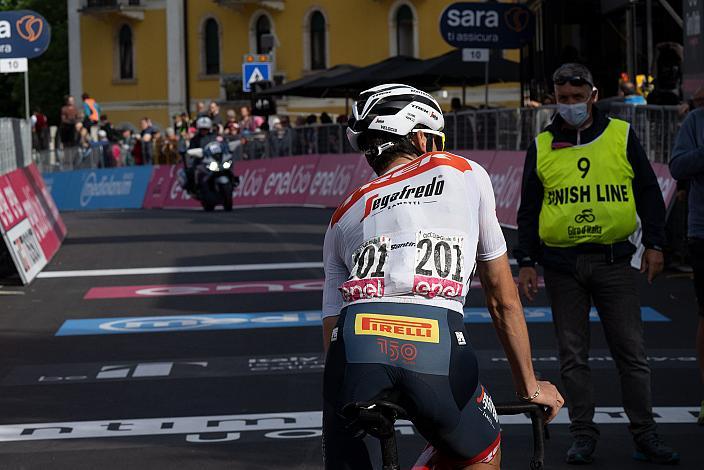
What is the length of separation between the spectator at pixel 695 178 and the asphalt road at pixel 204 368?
0.71 m

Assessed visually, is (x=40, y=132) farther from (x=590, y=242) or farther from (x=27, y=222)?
(x=590, y=242)

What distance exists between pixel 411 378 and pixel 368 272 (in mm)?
379

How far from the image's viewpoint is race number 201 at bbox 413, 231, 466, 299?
14.4 feet

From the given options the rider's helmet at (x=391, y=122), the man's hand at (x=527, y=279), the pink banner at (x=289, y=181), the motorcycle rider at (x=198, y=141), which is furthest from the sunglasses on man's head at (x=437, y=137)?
the motorcycle rider at (x=198, y=141)

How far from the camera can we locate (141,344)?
1224 centimetres

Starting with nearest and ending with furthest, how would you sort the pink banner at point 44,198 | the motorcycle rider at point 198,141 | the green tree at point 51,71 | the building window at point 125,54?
the pink banner at point 44,198 < the motorcycle rider at point 198,141 < the building window at point 125,54 < the green tree at point 51,71

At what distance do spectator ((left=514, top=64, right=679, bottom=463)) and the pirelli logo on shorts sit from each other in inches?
141

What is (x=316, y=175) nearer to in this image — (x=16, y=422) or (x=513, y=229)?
(x=513, y=229)

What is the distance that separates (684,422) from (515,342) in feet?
14.3

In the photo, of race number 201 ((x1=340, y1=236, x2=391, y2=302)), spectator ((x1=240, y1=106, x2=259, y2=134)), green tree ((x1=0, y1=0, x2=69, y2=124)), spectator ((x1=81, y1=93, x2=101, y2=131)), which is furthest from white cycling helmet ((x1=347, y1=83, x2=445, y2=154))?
green tree ((x1=0, y1=0, x2=69, y2=124))

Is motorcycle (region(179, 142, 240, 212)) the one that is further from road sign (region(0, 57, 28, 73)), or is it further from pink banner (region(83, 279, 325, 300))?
pink banner (region(83, 279, 325, 300))

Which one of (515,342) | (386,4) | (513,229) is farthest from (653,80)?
(386,4)

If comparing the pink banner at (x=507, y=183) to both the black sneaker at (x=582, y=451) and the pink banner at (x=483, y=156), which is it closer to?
the pink banner at (x=483, y=156)

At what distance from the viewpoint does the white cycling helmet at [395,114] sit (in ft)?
15.1
